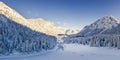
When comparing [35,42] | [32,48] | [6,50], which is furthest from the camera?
[35,42]

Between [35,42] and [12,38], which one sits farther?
[35,42]

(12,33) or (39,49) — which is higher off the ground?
(12,33)

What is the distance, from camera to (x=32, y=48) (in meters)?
158

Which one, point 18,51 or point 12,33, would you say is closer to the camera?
point 18,51

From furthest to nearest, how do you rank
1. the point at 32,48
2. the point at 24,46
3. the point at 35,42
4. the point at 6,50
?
1. the point at 35,42
2. the point at 32,48
3. the point at 24,46
4. the point at 6,50

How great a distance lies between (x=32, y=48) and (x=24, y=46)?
11.4m

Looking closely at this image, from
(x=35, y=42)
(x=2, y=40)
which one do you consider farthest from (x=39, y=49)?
(x=2, y=40)

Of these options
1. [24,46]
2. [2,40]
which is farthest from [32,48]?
[2,40]

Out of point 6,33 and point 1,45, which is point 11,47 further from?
point 6,33

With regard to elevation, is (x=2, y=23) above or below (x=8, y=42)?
above

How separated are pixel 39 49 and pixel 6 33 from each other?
29.3 metres

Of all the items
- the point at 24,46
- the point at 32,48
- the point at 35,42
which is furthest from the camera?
the point at 35,42

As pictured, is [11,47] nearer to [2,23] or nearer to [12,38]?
[12,38]

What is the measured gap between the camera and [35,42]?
169 metres
